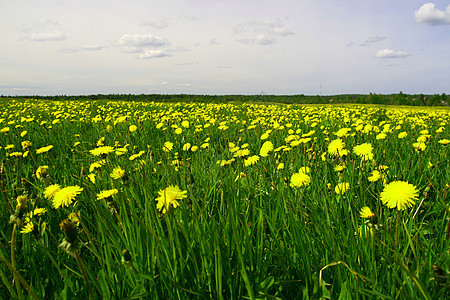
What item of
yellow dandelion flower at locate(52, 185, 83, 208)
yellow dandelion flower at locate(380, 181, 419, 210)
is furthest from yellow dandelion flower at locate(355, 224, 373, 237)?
yellow dandelion flower at locate(52, 185, 83, 208)

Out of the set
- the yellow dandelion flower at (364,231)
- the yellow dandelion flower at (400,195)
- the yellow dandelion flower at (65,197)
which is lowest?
the yellow dandelion flower at (364,231)

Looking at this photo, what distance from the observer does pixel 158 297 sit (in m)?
1.11

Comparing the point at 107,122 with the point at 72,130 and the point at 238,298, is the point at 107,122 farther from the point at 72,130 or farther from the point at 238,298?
the point at 238,298

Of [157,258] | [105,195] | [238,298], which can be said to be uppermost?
[105,195]

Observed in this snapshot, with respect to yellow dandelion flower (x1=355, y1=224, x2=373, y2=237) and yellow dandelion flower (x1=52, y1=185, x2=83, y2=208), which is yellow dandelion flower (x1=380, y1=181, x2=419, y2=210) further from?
yellow dandelion flower (x1=52, y1=185, x2=83, y2=208)

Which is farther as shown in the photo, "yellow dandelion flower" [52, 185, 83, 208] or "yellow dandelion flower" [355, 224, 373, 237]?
"yellow dandelion flower" [52, 185, 83, 208]

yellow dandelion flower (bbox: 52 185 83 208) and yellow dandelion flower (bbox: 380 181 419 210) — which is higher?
yellow dandelion flower (bbox: 380 181 419 210)

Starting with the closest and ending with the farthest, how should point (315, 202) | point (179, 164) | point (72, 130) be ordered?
point (315, 202)
point (179, 164)
point (72, 130)

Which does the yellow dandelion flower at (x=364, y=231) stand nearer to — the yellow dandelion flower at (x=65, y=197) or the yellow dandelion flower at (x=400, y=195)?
the yellow dandelion flower at (x=400, y=195)

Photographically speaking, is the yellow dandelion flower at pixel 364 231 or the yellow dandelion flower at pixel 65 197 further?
the yellow dandelion flower at pixel 65 197

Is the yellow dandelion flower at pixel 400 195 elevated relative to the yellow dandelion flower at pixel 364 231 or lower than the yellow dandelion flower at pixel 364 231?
elevated

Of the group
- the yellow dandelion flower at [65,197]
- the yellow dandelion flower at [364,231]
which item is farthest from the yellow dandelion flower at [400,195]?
the yellow dandelion flower at [65,197]

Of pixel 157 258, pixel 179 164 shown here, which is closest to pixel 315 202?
pixel 157 258

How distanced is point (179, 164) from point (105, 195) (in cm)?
148
